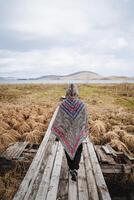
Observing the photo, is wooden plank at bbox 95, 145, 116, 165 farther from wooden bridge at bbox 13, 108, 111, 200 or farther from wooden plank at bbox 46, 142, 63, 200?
wooden plank at bbox 46, 142, 63, 200

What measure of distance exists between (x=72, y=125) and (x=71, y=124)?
0.03 meters

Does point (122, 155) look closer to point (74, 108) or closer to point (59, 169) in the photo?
point (59, 169)

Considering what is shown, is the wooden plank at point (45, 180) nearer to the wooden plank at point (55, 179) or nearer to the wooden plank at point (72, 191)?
the wooden plank at point (55, 179)

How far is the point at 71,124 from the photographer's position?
14.6ft

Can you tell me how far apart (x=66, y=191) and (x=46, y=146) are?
2.66 meters

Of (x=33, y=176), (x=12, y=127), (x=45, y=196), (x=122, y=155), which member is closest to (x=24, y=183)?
(x=33, y=176)

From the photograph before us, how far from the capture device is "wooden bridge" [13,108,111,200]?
12.4 ft

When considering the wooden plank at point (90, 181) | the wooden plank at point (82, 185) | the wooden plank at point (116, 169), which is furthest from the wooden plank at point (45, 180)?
the wooden plank at point (116, 169)

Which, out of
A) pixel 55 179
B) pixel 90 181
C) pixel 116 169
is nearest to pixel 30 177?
pixel 55 179

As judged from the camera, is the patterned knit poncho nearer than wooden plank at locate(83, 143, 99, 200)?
No

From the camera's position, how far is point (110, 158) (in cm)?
694

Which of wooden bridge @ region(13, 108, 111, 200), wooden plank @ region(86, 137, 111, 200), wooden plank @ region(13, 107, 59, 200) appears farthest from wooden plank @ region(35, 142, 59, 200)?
wooden plank @ region(86, 137, 111, 200)

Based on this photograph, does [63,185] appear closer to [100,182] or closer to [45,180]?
[45,180]

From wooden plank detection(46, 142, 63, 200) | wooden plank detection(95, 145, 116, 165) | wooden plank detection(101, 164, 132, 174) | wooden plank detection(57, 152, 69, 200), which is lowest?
wooden plank detection(101, 164, 132, 174)
